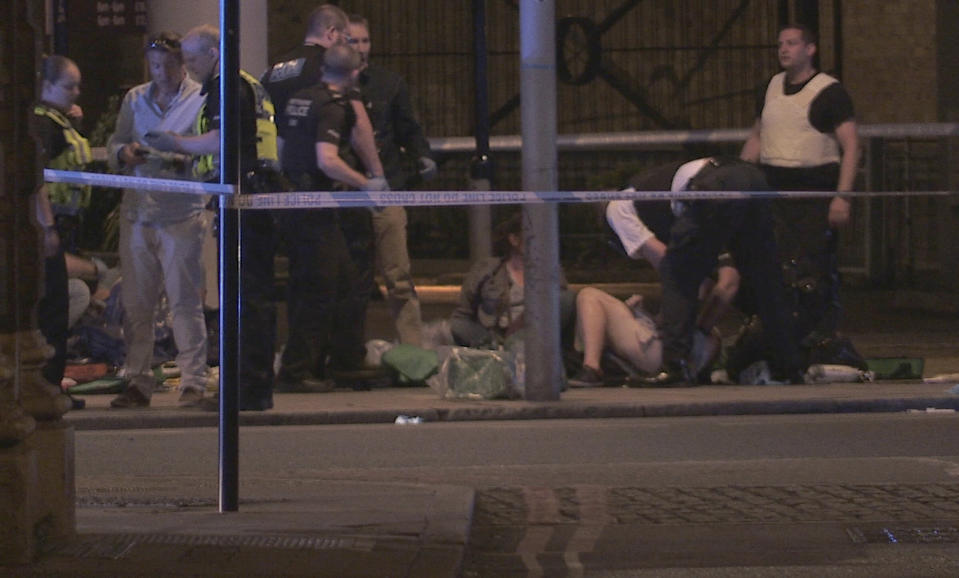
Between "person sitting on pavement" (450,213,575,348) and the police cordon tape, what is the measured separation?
0.81 metres

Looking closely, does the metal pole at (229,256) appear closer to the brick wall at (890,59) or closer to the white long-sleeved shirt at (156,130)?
the white long-sleeved shirt at (156,130)

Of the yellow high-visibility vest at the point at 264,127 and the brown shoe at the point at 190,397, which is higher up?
the yellow high-visibility vest at the point at 264,127

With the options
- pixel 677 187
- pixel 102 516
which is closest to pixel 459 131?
pixel 677 187

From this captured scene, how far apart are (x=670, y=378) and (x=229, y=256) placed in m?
4.69

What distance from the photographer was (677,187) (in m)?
10.2

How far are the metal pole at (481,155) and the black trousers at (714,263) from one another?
2.11m

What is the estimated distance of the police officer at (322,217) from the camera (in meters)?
9.83

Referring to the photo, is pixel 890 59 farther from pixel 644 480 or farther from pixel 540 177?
pixel 644 480

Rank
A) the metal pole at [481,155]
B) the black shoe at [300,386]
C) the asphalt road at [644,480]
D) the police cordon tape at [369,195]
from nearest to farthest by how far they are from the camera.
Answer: the asphalt road at [644,480], the police cordon tape at [369,195], the black shoe at [300,386], the metal pole at [481,155]

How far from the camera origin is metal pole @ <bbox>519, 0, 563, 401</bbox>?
9.53 metres

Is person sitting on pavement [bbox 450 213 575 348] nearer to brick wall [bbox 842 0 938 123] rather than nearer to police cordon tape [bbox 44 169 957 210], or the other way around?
police cordon tape [bbox 44 169 957 210]

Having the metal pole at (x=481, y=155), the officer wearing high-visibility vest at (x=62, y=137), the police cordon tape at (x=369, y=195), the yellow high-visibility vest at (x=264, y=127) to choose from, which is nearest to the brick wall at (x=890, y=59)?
the metal pole at (x=481, y=155)

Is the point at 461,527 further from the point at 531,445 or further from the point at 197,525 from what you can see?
the point at 531,445

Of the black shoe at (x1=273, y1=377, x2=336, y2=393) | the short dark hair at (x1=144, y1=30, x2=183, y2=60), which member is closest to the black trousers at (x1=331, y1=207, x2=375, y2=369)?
the black shoe at (x1=273, y1=377, x2=336, y2=393)
